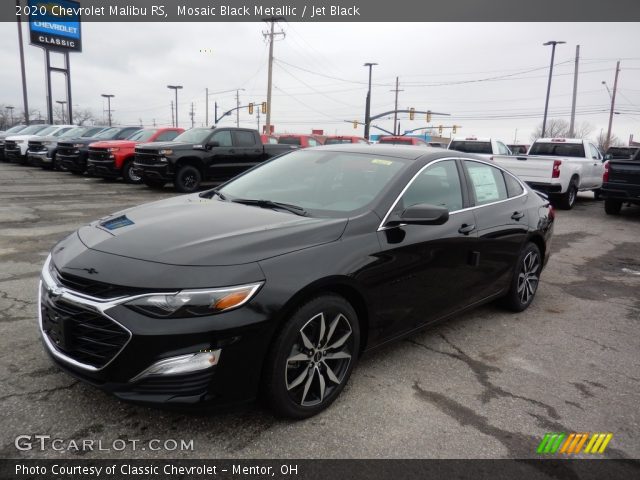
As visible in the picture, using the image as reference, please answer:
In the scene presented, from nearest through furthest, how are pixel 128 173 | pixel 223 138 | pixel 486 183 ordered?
pixel 486 183, pixel 223 138, pixel 128 173

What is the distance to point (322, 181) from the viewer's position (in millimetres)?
3852

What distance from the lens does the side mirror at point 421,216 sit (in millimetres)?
3229

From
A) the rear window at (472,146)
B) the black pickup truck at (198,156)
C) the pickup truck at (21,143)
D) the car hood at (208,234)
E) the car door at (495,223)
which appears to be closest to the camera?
the car hood at (208,234)

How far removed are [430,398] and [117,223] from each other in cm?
237

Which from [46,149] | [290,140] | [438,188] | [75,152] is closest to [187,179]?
[75,152]

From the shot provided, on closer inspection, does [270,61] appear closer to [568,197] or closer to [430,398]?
[568,197]

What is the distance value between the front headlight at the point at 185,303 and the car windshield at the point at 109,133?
57.4 feet

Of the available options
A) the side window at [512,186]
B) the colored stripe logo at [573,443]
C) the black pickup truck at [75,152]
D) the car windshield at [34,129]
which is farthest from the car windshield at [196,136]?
the car windshield at [34,129]

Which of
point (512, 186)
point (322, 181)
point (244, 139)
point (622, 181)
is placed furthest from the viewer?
point (244, 139)

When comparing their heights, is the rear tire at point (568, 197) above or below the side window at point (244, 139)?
below

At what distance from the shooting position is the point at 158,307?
2.40m

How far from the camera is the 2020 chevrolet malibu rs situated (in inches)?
95.0

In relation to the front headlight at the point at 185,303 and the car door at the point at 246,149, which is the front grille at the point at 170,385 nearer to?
the front headlight at the point at 185,303

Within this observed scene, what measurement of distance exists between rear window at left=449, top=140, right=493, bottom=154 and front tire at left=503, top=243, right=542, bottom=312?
37.6 feet
